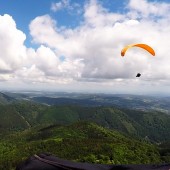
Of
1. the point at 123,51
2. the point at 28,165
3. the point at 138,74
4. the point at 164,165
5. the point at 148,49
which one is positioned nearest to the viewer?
the point at 164,165

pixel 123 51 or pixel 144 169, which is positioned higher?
pixel 123 51

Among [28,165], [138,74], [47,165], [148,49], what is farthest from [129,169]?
[138,74]

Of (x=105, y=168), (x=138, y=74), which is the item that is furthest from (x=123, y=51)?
(x=105, y=168)

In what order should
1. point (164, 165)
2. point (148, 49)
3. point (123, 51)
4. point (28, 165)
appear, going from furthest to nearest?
point (123, 51), point (148, 49), point (28, 165), point (164, 165)

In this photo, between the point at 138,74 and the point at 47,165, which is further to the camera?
the point at 138,74

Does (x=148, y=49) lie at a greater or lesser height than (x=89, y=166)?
greater

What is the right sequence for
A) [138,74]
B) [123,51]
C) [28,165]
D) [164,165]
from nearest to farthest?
[164,165]
[28,165]
[123,51]
[138,74]

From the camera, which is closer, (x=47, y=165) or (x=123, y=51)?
(x=47, y=165)

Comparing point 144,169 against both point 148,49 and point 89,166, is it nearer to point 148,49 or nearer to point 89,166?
point 89,166

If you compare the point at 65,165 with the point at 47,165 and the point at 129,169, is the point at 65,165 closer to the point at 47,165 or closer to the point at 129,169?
the point at 47,165
